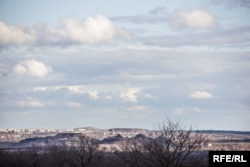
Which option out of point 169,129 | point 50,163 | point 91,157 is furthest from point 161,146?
point 50,163

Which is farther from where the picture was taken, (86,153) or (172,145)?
(86,153)

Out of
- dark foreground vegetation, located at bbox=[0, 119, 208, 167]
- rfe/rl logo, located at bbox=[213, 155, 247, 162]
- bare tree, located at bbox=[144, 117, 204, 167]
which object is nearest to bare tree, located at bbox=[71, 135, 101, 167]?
dark foreground vegetation, located at bbox=[0, 119, 208, 167]

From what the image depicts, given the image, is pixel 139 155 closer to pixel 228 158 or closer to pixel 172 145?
pixel 172 145

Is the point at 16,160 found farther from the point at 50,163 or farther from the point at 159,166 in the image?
the point at 159,166

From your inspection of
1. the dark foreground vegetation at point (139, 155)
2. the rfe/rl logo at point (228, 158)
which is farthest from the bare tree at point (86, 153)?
the rfe/rl logo at point (228, 158)

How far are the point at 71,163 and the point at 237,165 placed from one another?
250 feet

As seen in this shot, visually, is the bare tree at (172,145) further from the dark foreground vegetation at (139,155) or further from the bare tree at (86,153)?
the bare tree at (86,153)

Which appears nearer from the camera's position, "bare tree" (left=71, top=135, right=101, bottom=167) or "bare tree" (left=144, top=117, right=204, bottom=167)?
"bare tree" (left=144, top=117, right=204, bottom=167)

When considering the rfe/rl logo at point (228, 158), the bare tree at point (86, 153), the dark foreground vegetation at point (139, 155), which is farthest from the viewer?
the bare tree at point (86, 153)

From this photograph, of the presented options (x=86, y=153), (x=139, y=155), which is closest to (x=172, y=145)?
(x=139, y=155)

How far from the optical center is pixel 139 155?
92.4 metres

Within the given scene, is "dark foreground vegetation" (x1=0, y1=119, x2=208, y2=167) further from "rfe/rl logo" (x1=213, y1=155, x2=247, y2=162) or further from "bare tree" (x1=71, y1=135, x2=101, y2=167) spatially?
"rfe/rl logo" (x1=213, y1=155, x2=247, y2=162)

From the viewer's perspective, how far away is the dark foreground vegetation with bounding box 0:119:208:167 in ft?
240

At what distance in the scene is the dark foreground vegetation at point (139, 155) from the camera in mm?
73125
